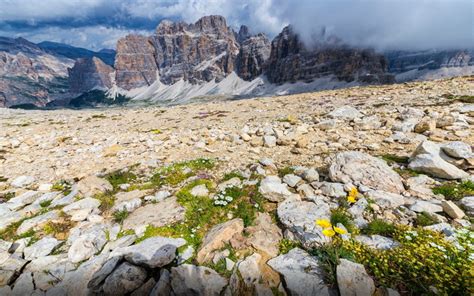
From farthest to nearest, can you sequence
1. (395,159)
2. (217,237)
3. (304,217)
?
(395,159) → (304,217) → (217,237)

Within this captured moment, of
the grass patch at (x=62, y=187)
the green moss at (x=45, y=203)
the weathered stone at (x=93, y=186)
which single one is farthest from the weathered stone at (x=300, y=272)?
the grass patch at (x=62, y=187)

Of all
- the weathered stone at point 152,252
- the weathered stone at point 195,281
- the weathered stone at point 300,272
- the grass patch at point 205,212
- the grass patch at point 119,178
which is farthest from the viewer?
the grass patch at point 119,178

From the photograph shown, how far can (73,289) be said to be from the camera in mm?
5113

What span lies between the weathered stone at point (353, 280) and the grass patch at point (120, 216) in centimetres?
582

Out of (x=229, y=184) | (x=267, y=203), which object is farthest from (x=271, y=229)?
(x=229, y=184)

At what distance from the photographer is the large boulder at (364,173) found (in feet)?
23.6

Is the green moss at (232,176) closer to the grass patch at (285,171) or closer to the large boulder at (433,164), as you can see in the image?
the grass patch at (285,171)

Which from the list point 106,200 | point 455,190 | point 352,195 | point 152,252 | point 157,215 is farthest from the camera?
point 106,200

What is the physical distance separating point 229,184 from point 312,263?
12.6 ft

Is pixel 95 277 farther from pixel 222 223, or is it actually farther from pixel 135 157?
pixel 135 157

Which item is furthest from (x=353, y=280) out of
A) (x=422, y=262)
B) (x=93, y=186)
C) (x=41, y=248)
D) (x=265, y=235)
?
(x=93, y=186)

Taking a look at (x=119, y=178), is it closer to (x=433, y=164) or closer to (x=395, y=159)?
(x=395, y=159)

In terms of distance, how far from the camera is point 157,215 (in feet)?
23.4

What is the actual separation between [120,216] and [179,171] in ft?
9.72
